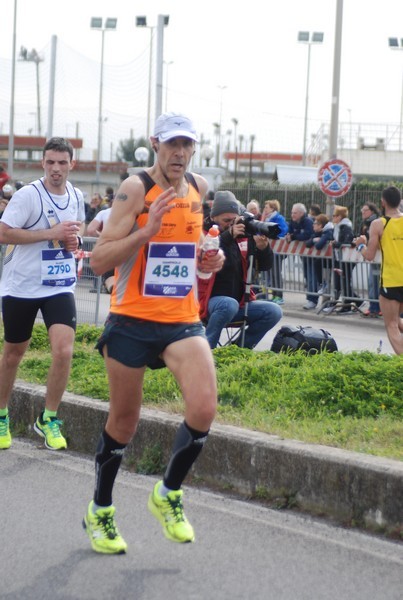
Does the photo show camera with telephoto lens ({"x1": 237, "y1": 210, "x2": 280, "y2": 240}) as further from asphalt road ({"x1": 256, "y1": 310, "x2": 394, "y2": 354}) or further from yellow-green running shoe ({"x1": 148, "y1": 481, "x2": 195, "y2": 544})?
yellow-green running shoe ({"x1": 148, "y1": 481, "x2": 195, "y2": 544})

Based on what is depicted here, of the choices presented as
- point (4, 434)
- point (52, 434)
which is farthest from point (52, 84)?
point (52, 434)

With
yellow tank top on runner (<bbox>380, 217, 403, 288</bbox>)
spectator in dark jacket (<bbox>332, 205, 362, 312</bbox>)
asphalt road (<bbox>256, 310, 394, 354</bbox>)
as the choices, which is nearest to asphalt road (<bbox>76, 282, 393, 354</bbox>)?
asphalt road (<bbox>256, 310, 394, 354</bbox>)

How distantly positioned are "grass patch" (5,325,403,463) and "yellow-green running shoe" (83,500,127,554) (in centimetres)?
149

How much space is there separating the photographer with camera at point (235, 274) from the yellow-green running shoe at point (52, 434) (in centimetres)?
262

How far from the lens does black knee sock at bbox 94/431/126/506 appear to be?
5254 millimetres

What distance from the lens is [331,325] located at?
18.0 meters

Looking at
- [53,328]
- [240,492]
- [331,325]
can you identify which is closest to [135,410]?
[240,492]

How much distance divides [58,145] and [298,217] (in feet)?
43.5

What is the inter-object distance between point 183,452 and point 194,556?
487 mm

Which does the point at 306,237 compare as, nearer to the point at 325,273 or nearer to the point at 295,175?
the point at 325,273

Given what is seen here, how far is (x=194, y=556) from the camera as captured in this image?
201 inches

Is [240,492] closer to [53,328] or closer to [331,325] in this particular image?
[53,328]

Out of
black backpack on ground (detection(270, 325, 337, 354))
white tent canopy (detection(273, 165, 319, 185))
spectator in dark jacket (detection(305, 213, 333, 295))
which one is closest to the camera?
black backpack on ground (detection(270, 325, 337, 354))

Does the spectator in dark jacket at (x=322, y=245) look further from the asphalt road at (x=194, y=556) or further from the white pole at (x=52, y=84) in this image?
the white pole at (x=52, y=84)
